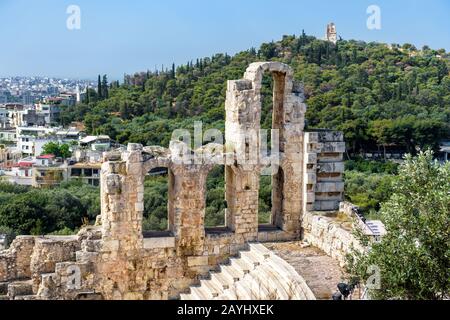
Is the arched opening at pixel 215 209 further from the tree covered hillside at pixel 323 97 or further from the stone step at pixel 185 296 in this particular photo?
the tree covered hillside at pixel 323 97

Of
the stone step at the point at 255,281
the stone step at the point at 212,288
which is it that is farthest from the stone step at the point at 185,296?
the stone step at the point at 212,288

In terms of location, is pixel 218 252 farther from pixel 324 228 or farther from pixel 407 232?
pixel 407 232

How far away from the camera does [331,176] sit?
17984 millimetres

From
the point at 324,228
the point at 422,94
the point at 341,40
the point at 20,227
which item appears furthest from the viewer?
the point at 341,40

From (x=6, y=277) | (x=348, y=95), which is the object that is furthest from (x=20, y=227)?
(x=348, y=95)

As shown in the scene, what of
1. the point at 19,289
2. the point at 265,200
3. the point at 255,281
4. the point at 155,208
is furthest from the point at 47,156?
the point at 255,281

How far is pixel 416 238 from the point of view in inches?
452

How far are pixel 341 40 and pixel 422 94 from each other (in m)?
40.1

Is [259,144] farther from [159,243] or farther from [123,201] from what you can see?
[123,201]

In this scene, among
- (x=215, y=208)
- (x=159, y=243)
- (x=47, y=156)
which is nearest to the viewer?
(x=159, y=243)

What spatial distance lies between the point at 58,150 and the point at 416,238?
7031 cm

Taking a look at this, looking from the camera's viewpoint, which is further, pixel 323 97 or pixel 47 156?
pixel 47 156

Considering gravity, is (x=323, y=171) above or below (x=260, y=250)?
above

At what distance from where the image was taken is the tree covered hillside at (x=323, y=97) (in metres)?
63.9
